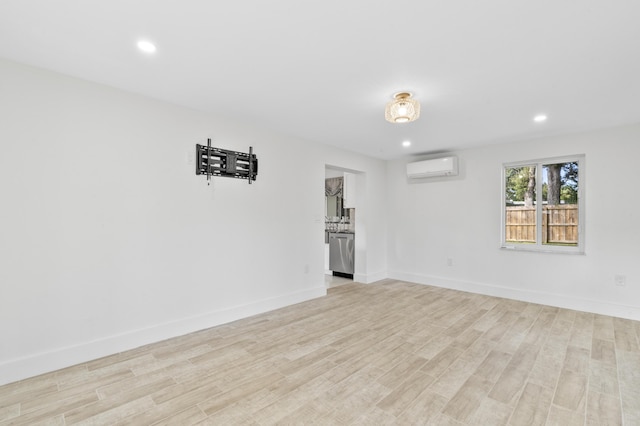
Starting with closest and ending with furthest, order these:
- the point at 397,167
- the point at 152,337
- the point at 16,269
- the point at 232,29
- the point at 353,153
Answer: the point at 232,29, the point at 16,269, the point at 152,337, the point at 353,153, the point at 397,167

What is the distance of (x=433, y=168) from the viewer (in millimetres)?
5094

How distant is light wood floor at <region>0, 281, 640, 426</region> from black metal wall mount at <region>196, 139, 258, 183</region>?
175 centimetres

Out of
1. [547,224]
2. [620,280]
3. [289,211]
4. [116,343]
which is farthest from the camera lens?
[547,224]

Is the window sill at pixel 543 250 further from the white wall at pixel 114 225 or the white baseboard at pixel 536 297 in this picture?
the white wall at pixel 114 225

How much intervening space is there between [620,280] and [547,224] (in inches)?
40.0

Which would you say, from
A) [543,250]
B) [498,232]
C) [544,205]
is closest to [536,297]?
[543,250]

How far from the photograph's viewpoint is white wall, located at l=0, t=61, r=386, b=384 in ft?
7.43

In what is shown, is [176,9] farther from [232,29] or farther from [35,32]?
[35,32]

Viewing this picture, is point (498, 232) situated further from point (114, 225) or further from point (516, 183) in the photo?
point (114, 225)

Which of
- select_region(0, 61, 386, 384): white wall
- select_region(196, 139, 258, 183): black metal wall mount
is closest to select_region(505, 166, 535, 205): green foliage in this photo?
select_region(0, 61, 386, 384): white wall

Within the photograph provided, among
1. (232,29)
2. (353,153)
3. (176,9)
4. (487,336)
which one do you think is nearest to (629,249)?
(487,336)

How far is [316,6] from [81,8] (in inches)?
53.3

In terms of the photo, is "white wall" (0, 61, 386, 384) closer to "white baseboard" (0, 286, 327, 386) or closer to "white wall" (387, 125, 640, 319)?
"white baseboard" (0, 286, 327, 386)

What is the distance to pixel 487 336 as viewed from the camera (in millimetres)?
3074
